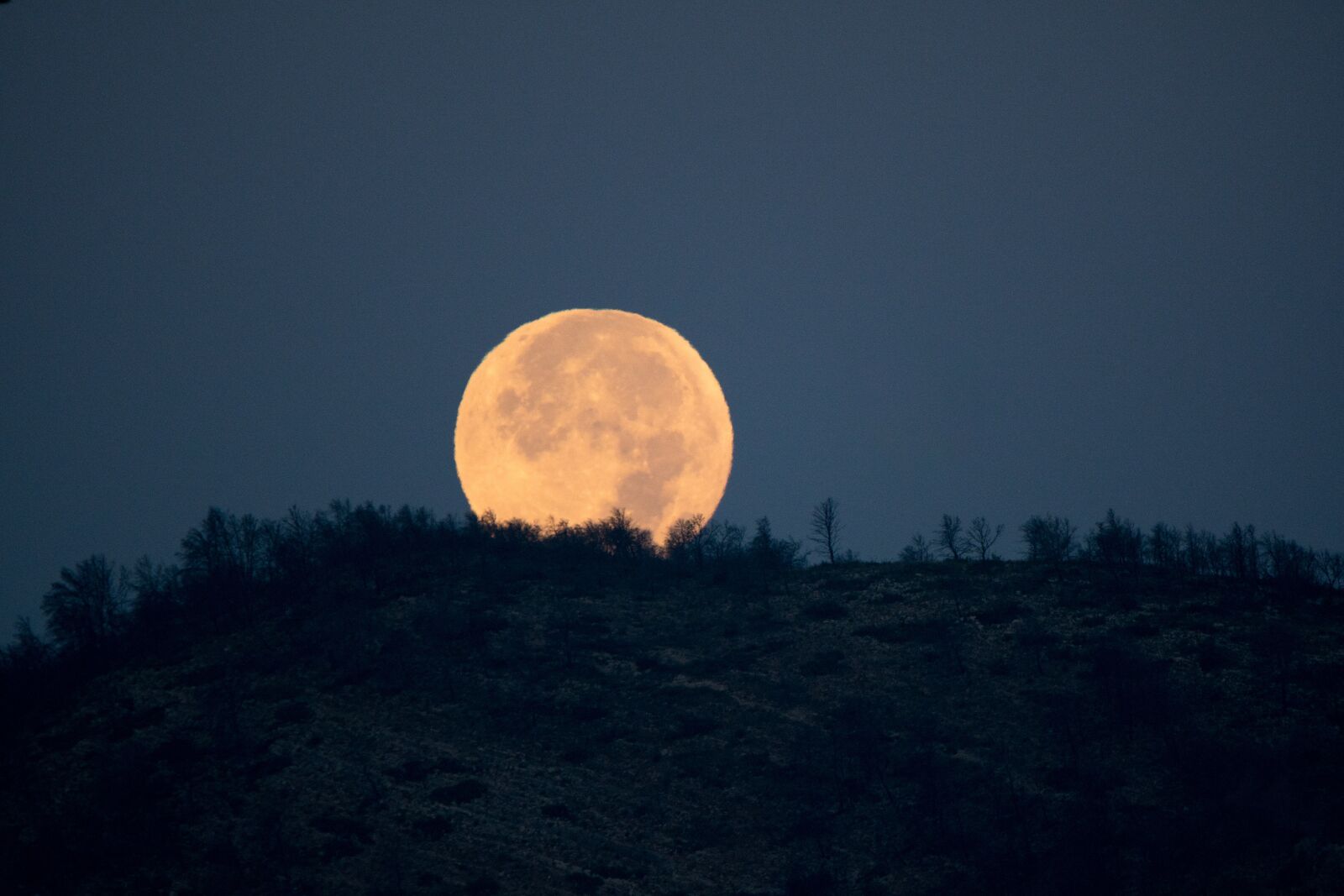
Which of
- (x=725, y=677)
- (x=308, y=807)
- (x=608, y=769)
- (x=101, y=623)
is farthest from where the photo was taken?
(x=101, y=623)

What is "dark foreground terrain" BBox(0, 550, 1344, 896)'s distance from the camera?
58062 mm

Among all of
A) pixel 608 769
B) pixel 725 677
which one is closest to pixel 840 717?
pixel 725 677

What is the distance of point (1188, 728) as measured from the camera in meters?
65.9

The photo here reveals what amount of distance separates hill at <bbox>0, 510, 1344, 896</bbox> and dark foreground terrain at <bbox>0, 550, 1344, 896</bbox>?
9.5 inches

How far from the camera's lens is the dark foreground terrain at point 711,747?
190 feet

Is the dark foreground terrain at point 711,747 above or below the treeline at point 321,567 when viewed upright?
below

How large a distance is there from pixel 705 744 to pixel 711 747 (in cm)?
61

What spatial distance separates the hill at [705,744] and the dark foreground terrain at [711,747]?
9.5 inches

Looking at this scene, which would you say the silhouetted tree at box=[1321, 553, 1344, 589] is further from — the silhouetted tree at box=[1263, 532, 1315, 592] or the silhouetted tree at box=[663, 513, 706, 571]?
the silhouetted tree at box=[663, 513, 706, 571]

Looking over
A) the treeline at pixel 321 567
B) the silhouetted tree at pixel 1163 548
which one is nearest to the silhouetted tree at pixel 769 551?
the treeline at pixel 321 567

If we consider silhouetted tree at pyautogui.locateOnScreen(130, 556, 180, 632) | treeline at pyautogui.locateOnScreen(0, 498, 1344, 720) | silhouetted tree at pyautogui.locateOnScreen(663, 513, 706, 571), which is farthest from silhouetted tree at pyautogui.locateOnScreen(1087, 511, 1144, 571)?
silhouetted tree at pyautogui.locateOnScreen(130, 556, 180, 632)

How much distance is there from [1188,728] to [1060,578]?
1200 inches

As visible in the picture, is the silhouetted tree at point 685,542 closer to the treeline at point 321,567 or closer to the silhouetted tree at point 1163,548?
the treeline at point 321,567

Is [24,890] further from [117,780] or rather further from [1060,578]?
[1060,578]
